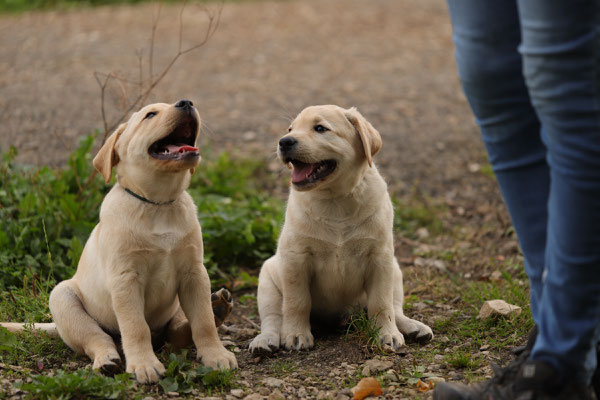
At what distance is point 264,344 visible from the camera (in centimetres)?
372

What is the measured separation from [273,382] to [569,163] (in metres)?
1.69

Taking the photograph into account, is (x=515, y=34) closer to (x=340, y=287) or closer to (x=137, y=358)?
(x=340, y=287)

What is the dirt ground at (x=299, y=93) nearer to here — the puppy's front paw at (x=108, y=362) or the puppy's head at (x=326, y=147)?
the puppy's head at (x=326, y=147)

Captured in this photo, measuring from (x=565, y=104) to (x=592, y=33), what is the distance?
0.22 m

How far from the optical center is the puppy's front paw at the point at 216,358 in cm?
339

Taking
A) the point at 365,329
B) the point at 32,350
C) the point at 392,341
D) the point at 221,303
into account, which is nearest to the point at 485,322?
the point at 392,341

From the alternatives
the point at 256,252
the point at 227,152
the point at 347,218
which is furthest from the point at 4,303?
the point at 227,152

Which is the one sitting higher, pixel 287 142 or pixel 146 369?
pixel 287 142

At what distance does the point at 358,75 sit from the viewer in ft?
32.9

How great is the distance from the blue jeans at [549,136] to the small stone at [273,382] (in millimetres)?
1212

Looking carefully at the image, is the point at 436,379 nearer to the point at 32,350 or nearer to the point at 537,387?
the point at 537,387

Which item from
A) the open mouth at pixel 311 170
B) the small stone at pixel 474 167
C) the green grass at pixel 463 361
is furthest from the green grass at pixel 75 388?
the small stone at pixel 474 167

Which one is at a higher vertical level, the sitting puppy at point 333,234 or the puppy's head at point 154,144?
the puppy's head at point 154,144

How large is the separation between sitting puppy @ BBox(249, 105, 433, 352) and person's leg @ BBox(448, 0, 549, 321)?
112 centimetres
